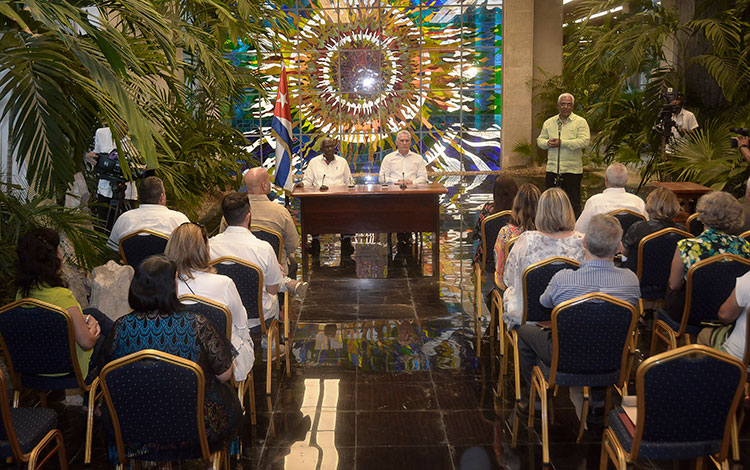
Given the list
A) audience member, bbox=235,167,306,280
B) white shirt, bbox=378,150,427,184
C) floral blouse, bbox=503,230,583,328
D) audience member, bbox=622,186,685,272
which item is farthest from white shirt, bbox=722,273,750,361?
white shirt, bbox=378,150,427,184

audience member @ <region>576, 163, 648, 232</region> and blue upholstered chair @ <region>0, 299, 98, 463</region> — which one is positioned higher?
audience member @ <region>576, 163, 648, 232</region>

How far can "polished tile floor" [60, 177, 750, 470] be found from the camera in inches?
147

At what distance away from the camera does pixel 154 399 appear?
279 centimetres

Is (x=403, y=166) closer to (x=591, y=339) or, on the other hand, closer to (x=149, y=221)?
(x=149, y=221)

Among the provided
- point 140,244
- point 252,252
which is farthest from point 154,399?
point 140,244

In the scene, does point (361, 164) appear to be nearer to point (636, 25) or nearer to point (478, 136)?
point (478, 136)

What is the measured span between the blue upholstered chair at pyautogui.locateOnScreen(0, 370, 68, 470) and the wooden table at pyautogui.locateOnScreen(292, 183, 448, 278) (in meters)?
4.71

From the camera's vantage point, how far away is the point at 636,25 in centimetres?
994

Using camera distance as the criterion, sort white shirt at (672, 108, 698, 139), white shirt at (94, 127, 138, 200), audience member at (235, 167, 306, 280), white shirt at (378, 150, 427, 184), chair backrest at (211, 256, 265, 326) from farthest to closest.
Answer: white shirt at (672, 108, 698, 139) → white shirt at (378, 150, 427, 184) → white shirt at (94, 127, 138, 200) → audience member at (235, 167, 306, 280) → chair backrest at (211, 256, 265, 326)

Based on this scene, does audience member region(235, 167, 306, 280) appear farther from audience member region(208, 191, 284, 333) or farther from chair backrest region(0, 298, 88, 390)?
chair backrest region(0, 298, 88, 390)

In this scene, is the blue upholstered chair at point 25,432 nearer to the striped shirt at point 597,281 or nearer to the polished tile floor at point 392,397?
the polished tile floor at point 392,397

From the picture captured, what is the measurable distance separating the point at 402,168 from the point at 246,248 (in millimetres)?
4598

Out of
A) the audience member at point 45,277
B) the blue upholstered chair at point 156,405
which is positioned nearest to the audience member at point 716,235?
the blue upholstered chair at point 156,405

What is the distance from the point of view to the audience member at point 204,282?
3518 mm
